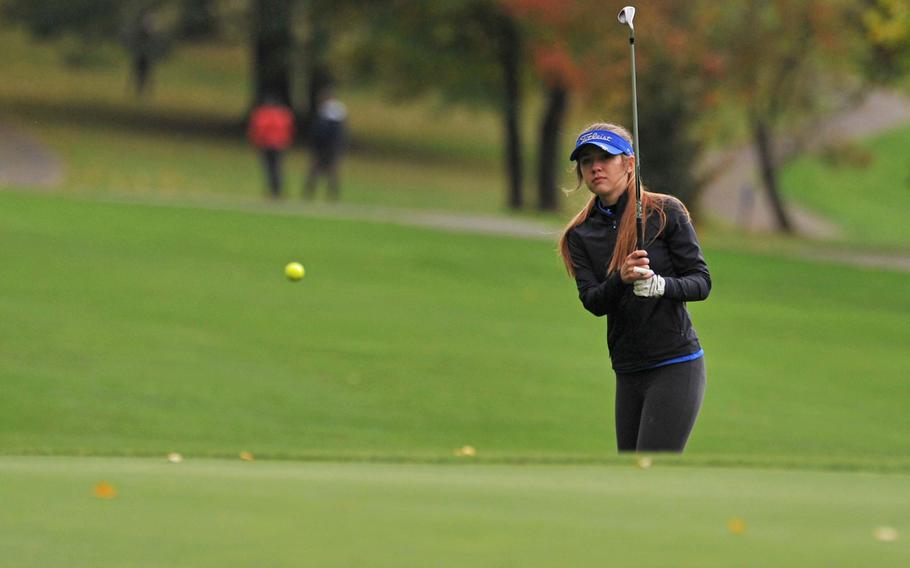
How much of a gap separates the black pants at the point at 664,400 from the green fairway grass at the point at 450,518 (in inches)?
22.8

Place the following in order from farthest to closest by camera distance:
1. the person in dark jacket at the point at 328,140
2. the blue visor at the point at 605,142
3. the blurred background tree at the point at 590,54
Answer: the person in dark jacket at the point at 328,140 → the blurred background tree at the point at 590,54 → the blue visor at the point at 605,142

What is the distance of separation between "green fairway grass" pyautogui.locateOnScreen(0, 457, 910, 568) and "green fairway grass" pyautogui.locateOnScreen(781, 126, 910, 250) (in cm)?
4771

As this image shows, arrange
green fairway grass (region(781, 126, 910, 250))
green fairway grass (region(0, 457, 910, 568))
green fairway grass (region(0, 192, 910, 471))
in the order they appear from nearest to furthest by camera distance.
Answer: green fairway grass (region(0, 457, 910, 568)) < green fairway grass (region(0, 192, 910, 471)) < green fairway grass (region(781, 126, 910, 250))

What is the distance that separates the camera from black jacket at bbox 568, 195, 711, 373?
731 cm

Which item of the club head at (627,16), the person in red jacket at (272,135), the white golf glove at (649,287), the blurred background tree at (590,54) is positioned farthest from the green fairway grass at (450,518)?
the person in red jacket at (272,135)

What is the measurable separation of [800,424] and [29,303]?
8126 mm

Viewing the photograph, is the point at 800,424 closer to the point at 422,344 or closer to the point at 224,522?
the point at 422,344

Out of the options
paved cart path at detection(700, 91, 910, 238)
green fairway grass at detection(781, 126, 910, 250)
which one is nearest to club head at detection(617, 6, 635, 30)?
paved cart path at detection(700, 91, 910, 238)

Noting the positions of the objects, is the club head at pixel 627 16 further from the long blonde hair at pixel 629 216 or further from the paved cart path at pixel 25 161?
the paved cart path at pixel 25 161

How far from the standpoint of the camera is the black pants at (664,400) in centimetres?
752

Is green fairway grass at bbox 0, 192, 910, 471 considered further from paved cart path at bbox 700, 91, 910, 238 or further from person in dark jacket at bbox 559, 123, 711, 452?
paved cart path at bbox 700, 91, 910, 238

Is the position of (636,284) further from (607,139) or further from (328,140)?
(328,140)

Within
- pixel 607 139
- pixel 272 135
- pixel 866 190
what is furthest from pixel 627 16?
pixel 866 190

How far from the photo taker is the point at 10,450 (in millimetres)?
8945
